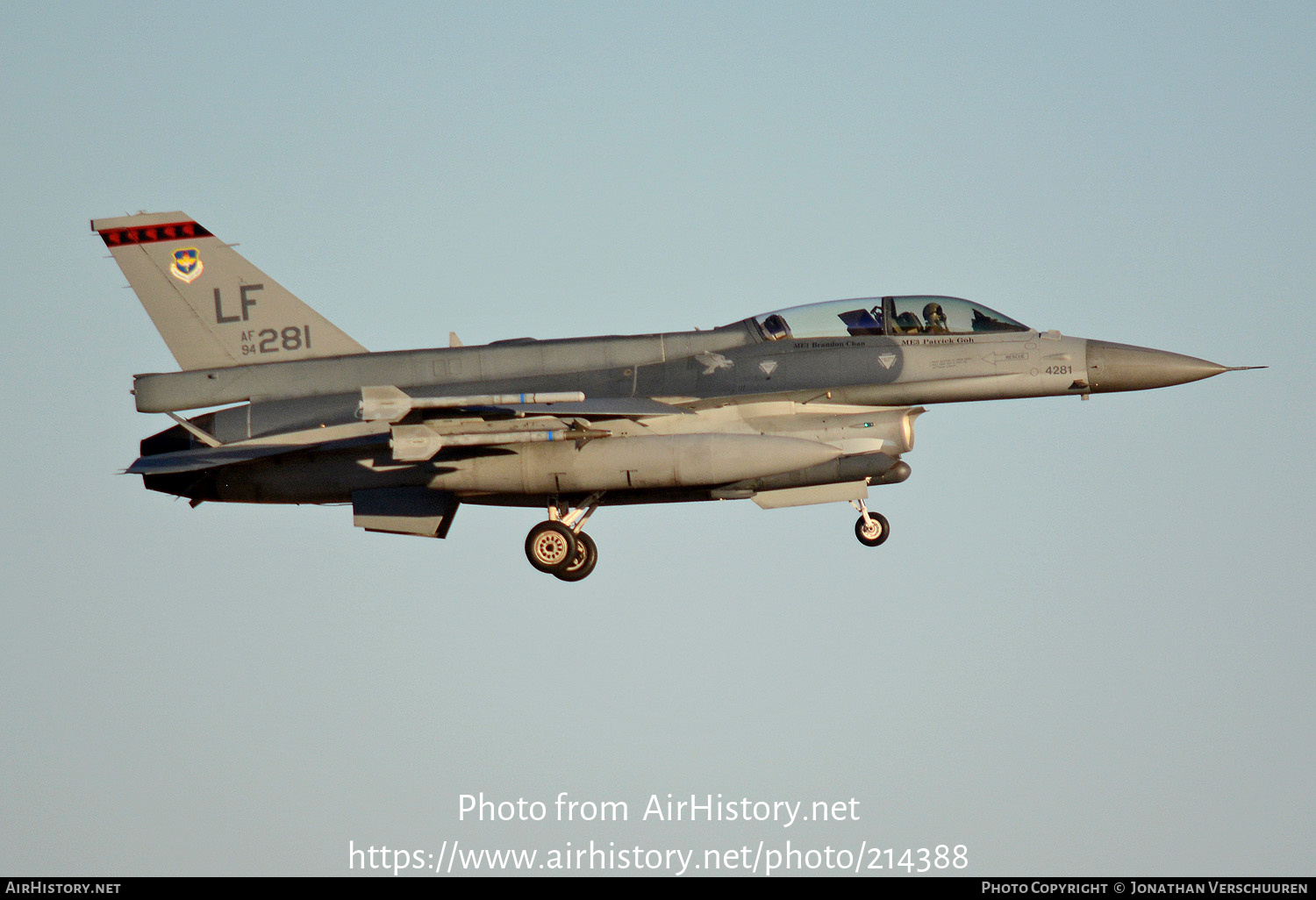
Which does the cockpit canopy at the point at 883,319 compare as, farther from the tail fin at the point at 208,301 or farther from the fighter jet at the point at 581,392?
the tail fin at the point at 208,301

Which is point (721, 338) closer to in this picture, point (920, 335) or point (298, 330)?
point (920, 335)

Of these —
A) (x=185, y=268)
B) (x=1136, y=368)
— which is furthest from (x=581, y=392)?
(x=1136, y=368)

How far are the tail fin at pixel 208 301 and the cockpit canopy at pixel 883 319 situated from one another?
512cm

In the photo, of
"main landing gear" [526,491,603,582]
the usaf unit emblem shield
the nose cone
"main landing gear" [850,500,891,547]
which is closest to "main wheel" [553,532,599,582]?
"main landing gear" [526,491,603,582]

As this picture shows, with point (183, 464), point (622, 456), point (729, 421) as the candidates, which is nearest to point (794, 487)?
point (729, 421)

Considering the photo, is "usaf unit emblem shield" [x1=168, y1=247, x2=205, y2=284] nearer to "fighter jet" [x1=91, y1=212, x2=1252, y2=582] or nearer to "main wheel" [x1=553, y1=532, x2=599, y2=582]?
"fighter jet" [x1=91, y1=212, x2=1252, y2=582]

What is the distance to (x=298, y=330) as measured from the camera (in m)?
18.3

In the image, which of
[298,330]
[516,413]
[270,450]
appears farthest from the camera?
[298,330]

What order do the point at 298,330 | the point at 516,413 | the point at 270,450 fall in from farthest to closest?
the point at 298,330, the point at 270,450, the point at 516,413

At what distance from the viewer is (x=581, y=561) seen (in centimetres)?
1798

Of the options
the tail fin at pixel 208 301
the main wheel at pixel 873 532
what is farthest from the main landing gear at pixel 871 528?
the tail fin at pixel 208 301

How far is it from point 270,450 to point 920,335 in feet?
24.7

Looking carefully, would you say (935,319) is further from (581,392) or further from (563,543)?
(563,543)

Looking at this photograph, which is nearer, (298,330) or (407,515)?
(407,515)
